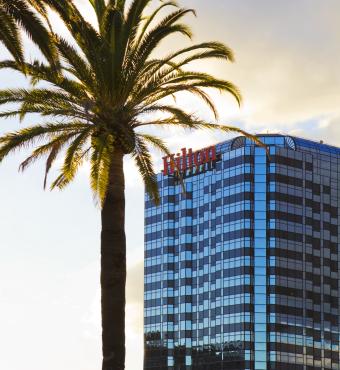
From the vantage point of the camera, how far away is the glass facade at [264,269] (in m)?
187

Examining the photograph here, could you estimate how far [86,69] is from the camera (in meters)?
38.1

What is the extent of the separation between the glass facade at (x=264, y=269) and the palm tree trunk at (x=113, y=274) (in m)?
147

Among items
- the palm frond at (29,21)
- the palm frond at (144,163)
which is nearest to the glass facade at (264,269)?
the palm frond at (144,163)

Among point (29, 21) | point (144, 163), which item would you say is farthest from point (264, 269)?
point (29, 21)

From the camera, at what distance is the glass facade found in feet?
614

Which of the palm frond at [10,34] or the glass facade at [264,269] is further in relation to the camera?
the glass facade at [264,269]

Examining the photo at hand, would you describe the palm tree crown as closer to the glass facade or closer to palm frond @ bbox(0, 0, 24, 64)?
palm frond @ bbox(0, 0, 24, 64)

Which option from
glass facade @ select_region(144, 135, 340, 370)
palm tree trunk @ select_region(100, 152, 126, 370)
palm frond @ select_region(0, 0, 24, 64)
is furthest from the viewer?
glass facade @ select_region(144, 135, 340, 370)

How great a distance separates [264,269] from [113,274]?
153301mm

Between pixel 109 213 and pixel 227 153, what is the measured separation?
159251 mm

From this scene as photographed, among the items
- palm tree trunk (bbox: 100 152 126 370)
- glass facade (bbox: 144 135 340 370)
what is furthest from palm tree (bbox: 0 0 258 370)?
glass facade (bbox: 144 135 340 370)

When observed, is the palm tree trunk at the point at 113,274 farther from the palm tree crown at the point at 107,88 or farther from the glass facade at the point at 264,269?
the glass facade at the point at 264,269

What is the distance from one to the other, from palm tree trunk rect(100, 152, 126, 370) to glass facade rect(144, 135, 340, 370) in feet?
483

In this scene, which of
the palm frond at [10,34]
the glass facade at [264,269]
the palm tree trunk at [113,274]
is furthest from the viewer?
the glass facade at [264,269]
